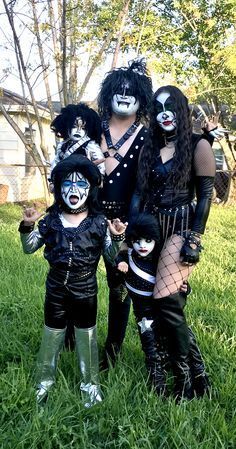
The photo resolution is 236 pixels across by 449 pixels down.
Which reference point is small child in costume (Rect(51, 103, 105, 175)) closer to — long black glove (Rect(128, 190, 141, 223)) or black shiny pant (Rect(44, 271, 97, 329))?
long black glove (Rect(128, 190, 141, 223))

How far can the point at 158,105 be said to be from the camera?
8.63 ft

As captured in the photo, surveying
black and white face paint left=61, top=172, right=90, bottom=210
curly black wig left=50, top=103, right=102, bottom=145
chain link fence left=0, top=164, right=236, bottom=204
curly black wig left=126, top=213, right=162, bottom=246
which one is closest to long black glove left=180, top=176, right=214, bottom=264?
curly black wig left=126, top=213, right=162, bottom=246

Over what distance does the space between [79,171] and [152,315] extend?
881 millimetres

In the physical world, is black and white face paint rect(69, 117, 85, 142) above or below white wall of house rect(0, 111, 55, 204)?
above

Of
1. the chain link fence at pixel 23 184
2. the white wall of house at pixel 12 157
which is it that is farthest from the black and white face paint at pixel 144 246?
the white wall of house at pixel 12 157

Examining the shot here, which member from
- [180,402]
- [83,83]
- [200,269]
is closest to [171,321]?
[180,402]

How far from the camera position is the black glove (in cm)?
247

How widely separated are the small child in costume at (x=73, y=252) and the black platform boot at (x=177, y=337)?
386 millimetres

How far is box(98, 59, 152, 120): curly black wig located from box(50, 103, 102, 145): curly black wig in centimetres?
14

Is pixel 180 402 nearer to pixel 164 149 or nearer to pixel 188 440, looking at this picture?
pixel 188 440

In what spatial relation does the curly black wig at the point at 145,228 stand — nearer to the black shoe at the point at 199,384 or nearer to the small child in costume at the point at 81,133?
the small child in costume at the point at 81,133

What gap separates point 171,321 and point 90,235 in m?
0.62

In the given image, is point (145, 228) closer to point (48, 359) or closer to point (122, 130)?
point (122, 130)

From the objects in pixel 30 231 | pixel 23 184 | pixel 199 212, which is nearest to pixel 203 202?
pixel 199 212
